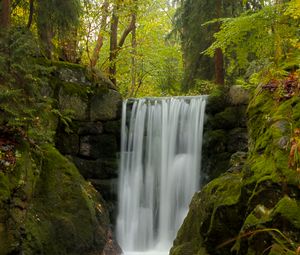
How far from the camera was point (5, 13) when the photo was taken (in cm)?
827

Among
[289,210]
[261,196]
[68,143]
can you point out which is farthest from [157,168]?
[289,210]

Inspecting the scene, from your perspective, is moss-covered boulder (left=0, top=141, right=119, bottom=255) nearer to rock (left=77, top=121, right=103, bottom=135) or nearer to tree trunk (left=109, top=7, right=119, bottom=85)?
rock (left=77, top=121, right=103, bottom=135)

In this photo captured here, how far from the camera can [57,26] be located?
968cm

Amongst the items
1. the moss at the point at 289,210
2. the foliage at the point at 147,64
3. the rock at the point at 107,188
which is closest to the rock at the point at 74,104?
the rock at the point at 107,188

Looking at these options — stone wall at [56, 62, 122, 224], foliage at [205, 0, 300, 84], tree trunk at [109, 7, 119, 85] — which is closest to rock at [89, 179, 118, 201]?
stone wall at [56, 62, 122, 224]

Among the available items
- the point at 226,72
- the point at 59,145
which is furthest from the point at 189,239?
the point at 226,72

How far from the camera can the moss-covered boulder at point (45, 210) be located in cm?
633

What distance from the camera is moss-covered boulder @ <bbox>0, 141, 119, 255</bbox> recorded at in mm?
6334

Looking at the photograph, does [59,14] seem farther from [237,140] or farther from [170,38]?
[170,38]

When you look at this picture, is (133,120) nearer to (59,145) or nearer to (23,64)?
(59,145)

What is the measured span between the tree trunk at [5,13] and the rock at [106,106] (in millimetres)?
3649

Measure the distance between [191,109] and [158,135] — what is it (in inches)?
44.9

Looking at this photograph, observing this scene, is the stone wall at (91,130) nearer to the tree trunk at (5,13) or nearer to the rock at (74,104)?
the rock at (74,104)

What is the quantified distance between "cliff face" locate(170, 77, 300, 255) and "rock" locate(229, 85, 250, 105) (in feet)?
16.7
